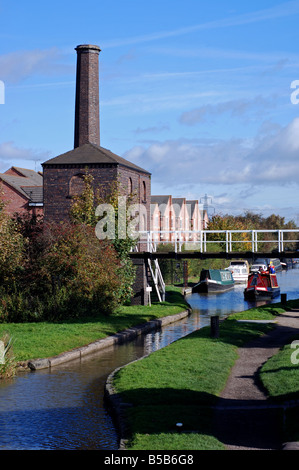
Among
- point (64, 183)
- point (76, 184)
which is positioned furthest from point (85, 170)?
point (64, 183)

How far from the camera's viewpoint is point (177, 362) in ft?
61.6

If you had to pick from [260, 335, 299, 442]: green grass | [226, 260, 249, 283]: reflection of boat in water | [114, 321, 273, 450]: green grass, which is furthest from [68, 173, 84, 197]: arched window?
[226, 260, 249, 283]: reflection of boat in water

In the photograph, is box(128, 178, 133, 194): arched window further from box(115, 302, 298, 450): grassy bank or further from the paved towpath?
the paved towpath

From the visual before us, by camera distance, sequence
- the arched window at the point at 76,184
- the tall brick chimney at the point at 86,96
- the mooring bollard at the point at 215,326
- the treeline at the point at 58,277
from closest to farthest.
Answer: the mooring bollard at the point at 215,326
the treeline at the point at 58,277
the arched window at the point at 76,184
the tall brick chimney at the point at 86,96

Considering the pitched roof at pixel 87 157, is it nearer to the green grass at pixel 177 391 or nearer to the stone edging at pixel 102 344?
the stone edging at pixel 102 344

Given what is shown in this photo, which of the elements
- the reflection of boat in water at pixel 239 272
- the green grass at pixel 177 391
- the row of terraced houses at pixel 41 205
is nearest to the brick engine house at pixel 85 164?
the row of terraced houses at pixel 41 205

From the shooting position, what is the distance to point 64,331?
2575cm

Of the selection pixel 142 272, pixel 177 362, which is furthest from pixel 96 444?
pixel 142 272

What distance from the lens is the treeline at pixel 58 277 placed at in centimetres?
2962

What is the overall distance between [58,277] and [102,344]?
22.1ft

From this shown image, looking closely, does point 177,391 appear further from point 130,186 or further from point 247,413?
point 130,186

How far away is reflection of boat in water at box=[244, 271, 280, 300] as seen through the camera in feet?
155

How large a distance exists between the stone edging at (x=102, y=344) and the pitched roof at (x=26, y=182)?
25615 mm
